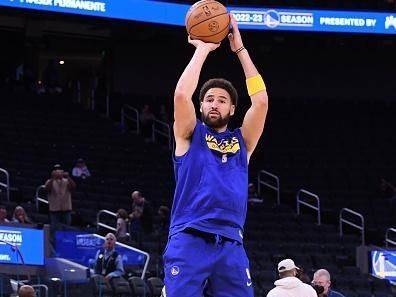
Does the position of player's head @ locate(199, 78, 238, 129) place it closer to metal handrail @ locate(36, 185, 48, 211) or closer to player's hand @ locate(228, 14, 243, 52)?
player's hand @ locate(228, 14, 243, 52)

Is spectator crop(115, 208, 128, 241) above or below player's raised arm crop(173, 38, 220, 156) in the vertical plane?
below

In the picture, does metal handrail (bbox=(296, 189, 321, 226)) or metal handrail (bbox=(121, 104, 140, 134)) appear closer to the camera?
metal handrail (bbox=(296, 189, 321, 226))

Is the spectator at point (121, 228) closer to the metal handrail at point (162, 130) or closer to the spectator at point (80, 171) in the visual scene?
the spectator at point (80, 171)

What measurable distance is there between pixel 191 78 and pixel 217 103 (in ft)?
0.66

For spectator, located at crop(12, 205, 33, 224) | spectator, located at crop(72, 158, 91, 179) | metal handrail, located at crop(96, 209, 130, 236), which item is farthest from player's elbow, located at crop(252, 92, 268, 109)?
spectator, located at crop(72, 158, 91, 179)

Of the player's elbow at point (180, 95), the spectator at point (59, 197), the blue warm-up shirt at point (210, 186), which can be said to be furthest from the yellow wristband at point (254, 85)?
the spectator at point (59, 197)

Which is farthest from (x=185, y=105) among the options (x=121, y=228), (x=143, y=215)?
(x=143, y=215)

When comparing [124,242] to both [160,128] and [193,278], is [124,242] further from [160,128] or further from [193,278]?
[193,278]

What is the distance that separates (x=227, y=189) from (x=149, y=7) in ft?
75.2

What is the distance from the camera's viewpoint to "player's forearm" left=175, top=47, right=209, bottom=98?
6707mm

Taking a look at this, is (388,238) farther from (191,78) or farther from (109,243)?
(191,78)

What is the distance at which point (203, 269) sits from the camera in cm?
657

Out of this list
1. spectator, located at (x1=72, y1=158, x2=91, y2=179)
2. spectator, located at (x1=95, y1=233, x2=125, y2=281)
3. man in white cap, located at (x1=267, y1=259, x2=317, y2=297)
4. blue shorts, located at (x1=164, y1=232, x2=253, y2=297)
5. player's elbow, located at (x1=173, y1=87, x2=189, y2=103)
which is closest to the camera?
blue shorts, located at (x1=164, y1=232, x2=253, y2=297)

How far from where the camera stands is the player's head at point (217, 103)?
22.3ft
